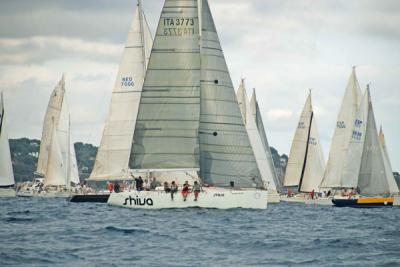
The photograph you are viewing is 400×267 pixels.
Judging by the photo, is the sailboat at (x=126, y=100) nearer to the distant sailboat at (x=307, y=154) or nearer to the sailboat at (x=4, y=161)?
the distant sailboat at (x=307, y=154)

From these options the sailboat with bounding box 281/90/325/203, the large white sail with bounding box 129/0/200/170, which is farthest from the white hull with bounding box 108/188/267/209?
the sailboat with bounding box 281/90/325/203

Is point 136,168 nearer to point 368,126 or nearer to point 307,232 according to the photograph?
point 307,232

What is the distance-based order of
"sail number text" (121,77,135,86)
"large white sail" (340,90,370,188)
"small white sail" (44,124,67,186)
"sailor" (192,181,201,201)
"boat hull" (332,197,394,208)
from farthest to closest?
"small white sail" (44,124,67,186)
"large white sail" (340,90,370,188)
"boat hull" (332,197,394,208)
"sail number text" (121,77,135,86)
"sailor" (192,181,201,201)

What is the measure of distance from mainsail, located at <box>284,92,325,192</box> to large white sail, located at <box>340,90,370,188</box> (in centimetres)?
1035

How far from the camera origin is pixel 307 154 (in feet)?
303

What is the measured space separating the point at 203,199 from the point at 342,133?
3429 centimetres

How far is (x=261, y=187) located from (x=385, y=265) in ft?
84.6

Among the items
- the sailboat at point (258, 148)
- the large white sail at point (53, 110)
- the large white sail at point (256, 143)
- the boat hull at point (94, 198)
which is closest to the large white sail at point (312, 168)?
the sailboat at point (258, 148)

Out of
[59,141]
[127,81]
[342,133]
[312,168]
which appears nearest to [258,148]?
[127,81]

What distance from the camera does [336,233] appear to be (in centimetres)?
4366

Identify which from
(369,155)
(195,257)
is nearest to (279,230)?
(195,257)

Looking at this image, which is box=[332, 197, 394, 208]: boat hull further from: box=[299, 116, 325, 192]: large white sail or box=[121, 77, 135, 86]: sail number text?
box=[121, 77, 135, 86]: sail number text

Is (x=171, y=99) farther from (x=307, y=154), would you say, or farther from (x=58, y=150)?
(x=58, y=150)

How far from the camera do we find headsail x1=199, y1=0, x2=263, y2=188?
57.1 meters
